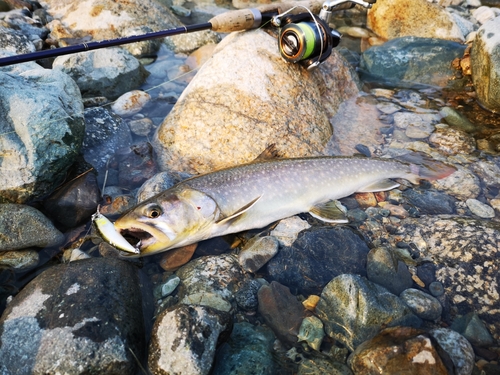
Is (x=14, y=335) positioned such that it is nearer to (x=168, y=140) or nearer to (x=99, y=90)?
(x=168, y=140)

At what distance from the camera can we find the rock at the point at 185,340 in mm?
2572

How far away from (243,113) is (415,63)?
4.99 meters

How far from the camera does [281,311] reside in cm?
325

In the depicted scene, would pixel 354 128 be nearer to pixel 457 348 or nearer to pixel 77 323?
pixel 457 348

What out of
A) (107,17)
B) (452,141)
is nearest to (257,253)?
(452,141)

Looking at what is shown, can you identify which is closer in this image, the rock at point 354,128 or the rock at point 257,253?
the rock at point 257,253

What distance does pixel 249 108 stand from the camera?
16.8 ft

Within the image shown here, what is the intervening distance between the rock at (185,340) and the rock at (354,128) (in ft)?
11.3

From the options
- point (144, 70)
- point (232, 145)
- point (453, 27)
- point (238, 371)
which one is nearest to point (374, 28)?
point (453, 27)

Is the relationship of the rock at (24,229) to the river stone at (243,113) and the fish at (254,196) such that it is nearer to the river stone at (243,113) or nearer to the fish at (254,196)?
the fish at (254,196)

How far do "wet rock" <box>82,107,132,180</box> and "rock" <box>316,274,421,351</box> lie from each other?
3189mm

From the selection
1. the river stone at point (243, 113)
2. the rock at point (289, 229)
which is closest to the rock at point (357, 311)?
the rock at point (289, 229)

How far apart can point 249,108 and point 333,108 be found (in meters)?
2.07

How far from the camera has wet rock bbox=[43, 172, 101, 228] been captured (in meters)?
3.90
